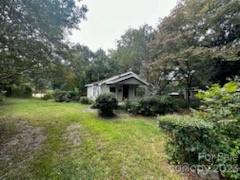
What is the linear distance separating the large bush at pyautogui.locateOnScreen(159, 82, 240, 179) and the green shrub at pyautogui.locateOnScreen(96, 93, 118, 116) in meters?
8.04

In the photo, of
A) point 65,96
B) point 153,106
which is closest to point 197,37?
point 153,106

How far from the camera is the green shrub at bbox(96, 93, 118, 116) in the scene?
13031mm

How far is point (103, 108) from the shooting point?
43.0ft

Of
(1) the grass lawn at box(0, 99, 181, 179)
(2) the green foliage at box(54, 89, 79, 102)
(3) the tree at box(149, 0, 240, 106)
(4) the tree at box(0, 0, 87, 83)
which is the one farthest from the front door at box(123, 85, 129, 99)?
(4) the tree at box(0, 0, 87, 83)

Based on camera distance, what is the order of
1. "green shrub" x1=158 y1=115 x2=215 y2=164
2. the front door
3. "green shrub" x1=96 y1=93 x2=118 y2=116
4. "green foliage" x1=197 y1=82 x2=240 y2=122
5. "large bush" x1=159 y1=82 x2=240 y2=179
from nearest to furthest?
"large bush" x1=159 y1=82 x2=240 y2=179
"green shrub" x1=158 y1=115 x2=215 y2=164
"green foliage" x1=197 y1=82 x2=240 y2=122
"green shrub" x1=96 y1=93 x2=118 y2=116
the front door

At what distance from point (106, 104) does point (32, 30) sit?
23.9ft

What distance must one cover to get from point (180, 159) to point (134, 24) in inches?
1142

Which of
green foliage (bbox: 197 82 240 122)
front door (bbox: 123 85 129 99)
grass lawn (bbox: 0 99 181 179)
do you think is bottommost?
grass lawn (bbox: 0 99 181 179)

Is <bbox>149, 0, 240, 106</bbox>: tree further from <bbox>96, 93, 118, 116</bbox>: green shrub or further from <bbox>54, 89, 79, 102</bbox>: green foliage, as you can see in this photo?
<bbox>54, 89, 79, 102</bbox>: green foliage

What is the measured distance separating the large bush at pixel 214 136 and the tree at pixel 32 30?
5357 mm

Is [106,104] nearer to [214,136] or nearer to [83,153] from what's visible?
[83,153]

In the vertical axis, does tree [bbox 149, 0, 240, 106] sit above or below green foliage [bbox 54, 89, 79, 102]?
above

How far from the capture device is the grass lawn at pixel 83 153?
4824 millimetres

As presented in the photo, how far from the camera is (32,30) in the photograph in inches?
272
